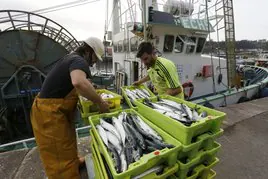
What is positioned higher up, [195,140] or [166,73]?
[166,73]

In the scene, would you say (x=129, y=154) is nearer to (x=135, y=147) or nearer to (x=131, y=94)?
(x=135, y=147)

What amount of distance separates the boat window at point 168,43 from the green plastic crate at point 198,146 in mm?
5185

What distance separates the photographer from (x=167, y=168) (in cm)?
125

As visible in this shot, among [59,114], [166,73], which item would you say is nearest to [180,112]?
[166,73]

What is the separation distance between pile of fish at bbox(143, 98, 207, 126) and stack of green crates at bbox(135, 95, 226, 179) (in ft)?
0.26

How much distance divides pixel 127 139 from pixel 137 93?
1.69m

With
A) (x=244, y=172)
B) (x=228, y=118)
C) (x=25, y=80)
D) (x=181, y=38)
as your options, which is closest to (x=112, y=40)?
(x=181, y=38)

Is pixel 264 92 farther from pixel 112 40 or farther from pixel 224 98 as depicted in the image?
pixel 112 40

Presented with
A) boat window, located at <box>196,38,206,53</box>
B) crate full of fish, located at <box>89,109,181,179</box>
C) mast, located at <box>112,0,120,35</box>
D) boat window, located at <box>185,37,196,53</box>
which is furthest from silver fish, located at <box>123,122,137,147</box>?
mast, located at <box>112,0,120,35</box>

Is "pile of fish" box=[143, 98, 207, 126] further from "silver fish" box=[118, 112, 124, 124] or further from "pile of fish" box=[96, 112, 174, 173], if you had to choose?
"silver fish" box=[118, 112, 124, 124]

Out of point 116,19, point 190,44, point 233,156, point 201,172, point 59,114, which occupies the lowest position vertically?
point 233,156

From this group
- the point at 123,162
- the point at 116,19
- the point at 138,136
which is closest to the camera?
the point at 123,162

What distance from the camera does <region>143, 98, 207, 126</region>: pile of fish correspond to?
146cm

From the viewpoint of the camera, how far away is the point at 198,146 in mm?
1351
